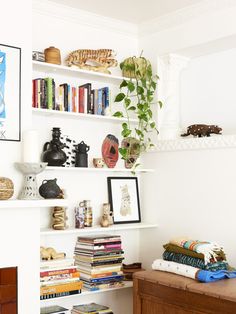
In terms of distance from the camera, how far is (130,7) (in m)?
4.10

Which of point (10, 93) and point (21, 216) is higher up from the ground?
point (10, 93)

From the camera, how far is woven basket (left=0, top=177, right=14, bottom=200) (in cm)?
303

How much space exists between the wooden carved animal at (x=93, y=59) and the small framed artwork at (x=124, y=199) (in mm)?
907

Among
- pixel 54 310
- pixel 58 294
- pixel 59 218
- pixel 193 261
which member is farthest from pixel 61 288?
pixel 193 261

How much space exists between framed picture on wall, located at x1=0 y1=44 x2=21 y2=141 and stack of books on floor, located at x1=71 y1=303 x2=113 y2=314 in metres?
1.46

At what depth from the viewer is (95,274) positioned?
13.2 feet

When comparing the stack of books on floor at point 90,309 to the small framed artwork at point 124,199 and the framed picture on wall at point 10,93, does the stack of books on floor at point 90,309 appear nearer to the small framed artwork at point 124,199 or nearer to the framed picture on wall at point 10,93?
the small framed artwork at point 124,199

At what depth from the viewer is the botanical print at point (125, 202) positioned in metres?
4.42

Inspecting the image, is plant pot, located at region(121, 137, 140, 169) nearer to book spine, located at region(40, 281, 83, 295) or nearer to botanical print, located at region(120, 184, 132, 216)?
botanical print, located at region(120, 184, 132, 216)

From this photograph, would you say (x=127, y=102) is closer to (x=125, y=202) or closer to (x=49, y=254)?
(x=125, y=202)

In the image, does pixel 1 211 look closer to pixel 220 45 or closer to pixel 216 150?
pixel 216 150

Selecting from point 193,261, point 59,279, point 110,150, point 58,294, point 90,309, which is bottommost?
point 90,309

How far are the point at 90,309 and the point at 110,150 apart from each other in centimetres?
126

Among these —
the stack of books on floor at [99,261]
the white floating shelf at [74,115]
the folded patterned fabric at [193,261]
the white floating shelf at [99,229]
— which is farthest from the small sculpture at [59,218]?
the folded patterned fabric at [193,261]
